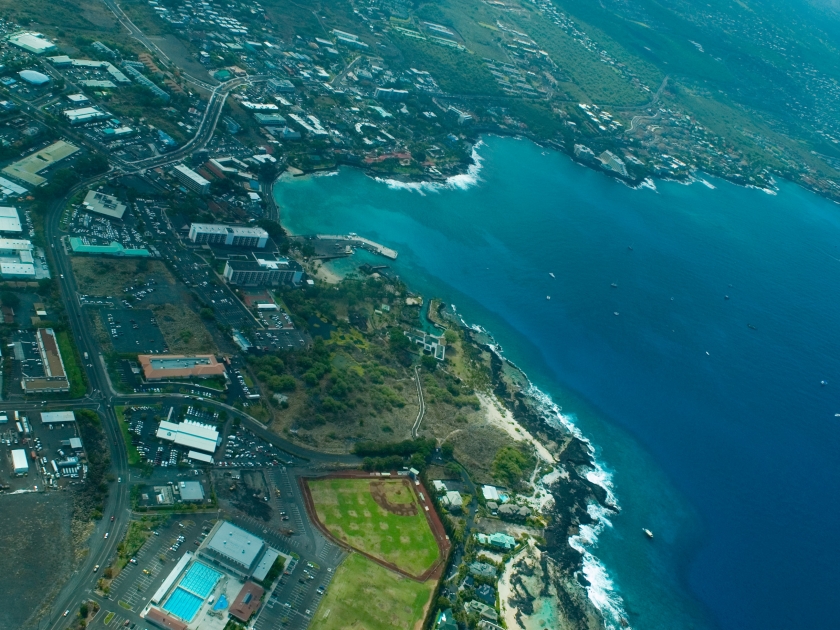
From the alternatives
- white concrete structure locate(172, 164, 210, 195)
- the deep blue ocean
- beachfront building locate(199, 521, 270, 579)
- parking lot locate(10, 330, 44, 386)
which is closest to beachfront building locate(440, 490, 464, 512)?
the deep blue ocean

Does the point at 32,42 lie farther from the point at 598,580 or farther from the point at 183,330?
the point at 598,580

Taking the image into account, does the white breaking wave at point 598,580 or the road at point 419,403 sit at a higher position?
the road at point 419,403

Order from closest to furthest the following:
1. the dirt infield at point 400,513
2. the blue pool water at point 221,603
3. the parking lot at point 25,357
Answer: the blue pool water at point 221,603 < the dirt infield at point 400,513 < the parking lot at point 25,357

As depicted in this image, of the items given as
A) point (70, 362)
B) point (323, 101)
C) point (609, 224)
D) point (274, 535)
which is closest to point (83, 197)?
point (70, 362)

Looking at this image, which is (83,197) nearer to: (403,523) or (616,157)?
(403,523)

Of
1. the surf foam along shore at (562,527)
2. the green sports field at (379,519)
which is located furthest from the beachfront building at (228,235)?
the green sports field at (379,519)

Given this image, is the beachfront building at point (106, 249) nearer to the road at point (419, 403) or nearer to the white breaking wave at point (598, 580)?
the road at point (419, 403)

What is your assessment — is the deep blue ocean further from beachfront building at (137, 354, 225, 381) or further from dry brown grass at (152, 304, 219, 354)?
beachfront building at (137, 354, 225, 381)
